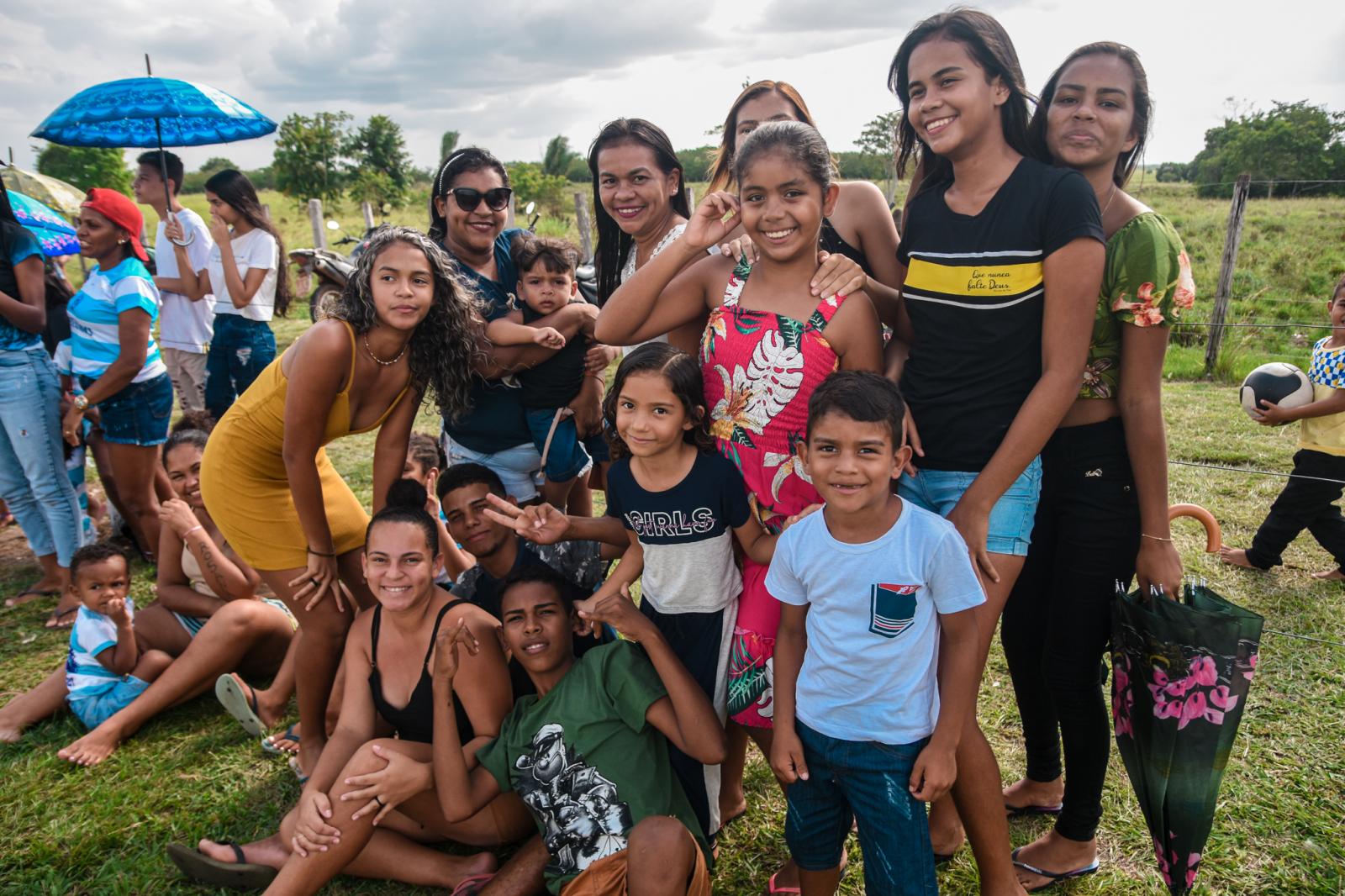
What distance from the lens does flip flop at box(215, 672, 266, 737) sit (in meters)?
3.21

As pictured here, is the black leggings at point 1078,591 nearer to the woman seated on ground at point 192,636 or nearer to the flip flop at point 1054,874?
the flip flop at point 1054,874

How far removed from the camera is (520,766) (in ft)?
7.89

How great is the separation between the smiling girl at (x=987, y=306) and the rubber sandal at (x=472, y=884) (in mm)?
1412

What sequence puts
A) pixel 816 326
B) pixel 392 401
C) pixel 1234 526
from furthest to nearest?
pixel 1234 526 < pixel 392 401 < pixel 816 326

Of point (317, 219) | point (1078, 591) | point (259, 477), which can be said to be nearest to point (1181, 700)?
point (1078, 591)

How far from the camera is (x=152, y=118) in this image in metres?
5.36

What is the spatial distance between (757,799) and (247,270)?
479 centimetres

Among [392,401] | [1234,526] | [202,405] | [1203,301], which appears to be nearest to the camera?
[392,401]

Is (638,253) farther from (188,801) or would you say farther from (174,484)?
(174,484)

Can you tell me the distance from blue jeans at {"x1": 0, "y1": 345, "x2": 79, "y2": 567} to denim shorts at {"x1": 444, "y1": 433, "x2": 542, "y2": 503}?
2567 mm

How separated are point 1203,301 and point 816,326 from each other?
13.5m

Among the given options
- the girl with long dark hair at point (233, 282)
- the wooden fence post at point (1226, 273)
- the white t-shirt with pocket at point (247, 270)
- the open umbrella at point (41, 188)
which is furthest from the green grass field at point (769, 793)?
the open umbrella at point (41, 188)

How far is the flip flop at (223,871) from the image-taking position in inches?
99.3

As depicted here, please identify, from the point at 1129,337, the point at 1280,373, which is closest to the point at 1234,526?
the point at 1280,373
